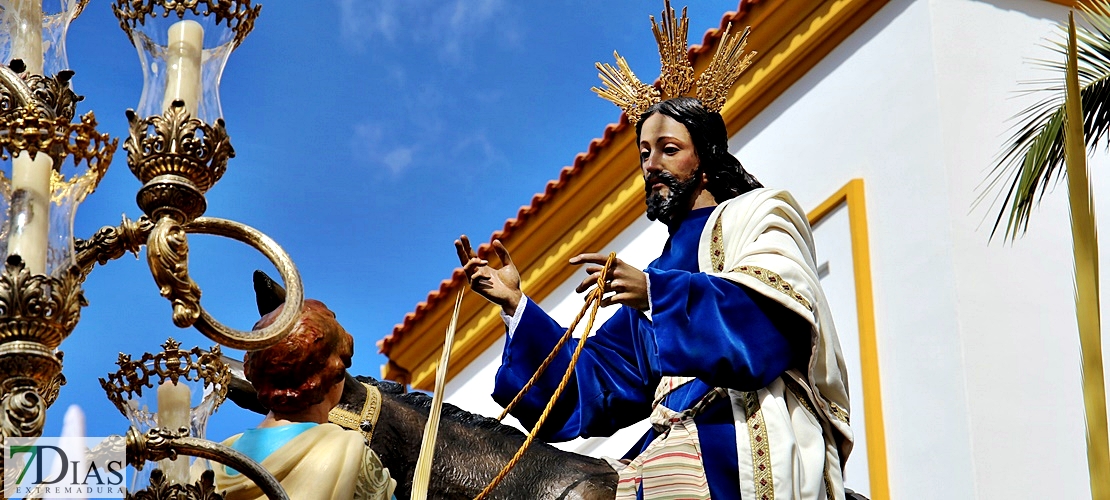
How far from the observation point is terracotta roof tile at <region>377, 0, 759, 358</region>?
10.6 meters

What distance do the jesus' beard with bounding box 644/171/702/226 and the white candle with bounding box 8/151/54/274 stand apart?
2407 mm

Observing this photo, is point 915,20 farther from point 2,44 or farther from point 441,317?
point 2,44

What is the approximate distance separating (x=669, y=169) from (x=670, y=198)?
0.11 meters

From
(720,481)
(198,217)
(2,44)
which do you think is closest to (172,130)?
(198,217)

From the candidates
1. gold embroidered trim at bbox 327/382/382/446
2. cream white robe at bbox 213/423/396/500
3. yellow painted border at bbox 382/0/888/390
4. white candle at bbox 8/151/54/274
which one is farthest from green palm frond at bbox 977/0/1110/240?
white candle at bbox 8/151/54/274

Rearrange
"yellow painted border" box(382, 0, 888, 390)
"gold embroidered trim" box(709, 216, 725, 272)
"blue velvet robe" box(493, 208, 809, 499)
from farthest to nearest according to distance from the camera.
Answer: "yellow painted border" box(382, 0, 888, 390) → "gold embroidered trim" box(709, 216, 725, 272) → "blue velvet robe" box(493, 208, 809, 499)

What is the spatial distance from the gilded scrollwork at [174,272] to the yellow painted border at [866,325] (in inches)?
215

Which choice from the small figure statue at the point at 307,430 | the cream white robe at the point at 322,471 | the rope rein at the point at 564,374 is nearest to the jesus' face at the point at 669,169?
the rope rein at the point at 564,374

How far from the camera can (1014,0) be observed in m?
10.0

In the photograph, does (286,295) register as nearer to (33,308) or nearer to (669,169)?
(33,308)

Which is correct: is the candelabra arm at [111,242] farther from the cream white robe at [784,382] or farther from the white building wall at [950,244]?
the white building wall at [950,244]

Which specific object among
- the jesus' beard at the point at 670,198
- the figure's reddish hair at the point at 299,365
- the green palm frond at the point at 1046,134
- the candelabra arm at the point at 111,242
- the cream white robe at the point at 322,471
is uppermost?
the green palm frond at the point at 1046,134

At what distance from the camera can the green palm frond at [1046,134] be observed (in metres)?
8.43

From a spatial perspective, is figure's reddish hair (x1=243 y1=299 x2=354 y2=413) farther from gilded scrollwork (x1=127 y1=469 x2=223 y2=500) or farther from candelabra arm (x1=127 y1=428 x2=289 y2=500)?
candelabra arm (x1=127 y1=428 x2=289 y2=500)
